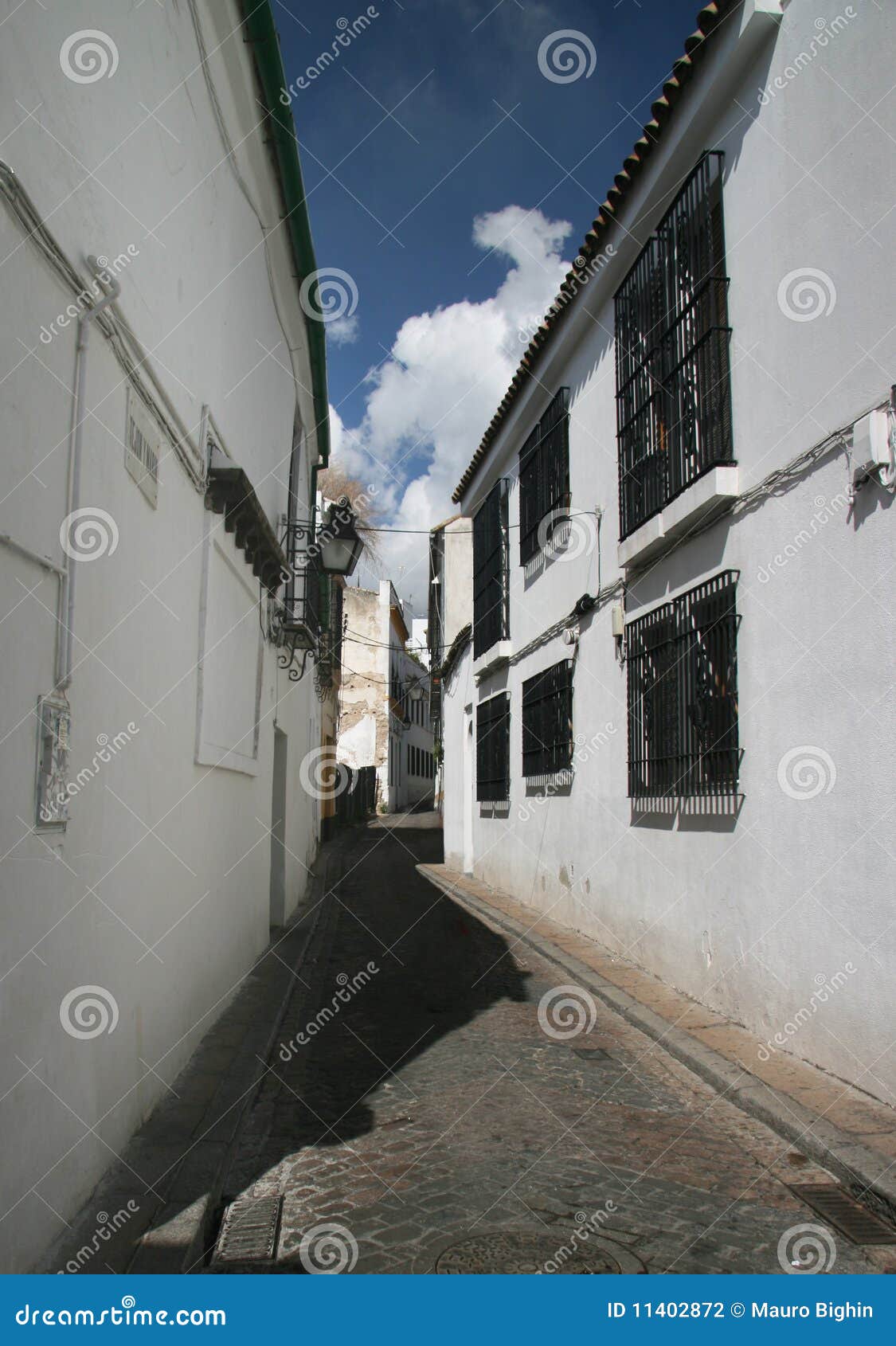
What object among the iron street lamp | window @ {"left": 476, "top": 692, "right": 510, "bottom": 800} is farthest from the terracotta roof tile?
window @ {"left": 476, "top": 692, "right": 510, "bottom": 800}

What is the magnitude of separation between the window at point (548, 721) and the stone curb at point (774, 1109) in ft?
10.3

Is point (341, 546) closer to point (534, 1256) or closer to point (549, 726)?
point (549, 726)

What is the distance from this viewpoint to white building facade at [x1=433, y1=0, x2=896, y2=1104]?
4.73 m

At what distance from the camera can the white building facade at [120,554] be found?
2.80 m

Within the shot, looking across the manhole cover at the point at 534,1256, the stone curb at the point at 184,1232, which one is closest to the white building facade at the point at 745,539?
the manhole cover at the point at 534,1256

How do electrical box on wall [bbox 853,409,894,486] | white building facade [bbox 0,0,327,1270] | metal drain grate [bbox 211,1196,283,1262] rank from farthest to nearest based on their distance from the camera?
1. electrical box on wall [bbox 853,409,894,486]
2. metal drain grate [bbox 211,1196,283,1262]
3. white building facade [bbox 0,0,327,1270]

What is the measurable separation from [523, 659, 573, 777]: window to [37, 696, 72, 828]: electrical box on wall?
24.3ft

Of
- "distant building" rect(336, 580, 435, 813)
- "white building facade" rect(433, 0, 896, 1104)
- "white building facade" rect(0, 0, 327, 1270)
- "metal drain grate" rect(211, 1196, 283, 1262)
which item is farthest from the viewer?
"distant building" rect(336, 580, 435, 813)

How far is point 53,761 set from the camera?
3.06m

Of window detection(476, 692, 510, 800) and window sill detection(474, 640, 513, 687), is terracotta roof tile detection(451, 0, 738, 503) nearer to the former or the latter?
window sill detection(474, 640, 513, 687)

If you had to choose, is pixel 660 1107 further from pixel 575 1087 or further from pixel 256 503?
pixel 256 503

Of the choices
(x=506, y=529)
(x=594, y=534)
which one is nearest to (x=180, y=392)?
(x=594, y=534)

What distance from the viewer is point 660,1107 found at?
16.1ft

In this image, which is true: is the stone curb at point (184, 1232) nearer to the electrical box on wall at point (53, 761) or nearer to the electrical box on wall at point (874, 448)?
the electrical box on wall at point (53, 761)
